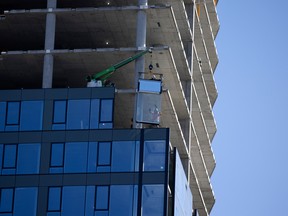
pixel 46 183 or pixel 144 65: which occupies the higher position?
pixel 144 65

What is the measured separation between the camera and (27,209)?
468 ft

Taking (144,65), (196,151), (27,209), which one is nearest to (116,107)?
(144,65)

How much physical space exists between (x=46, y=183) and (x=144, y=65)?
16.6 meters

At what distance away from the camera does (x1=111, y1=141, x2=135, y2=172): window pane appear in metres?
143

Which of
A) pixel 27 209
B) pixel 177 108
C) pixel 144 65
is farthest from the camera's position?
pixel 177 108

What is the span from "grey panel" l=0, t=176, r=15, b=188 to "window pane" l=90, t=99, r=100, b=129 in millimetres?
8823

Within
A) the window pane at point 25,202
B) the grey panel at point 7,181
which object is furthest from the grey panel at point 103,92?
the grey panel at point 7,181

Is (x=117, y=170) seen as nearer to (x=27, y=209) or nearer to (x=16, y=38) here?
(x=27, y=209)

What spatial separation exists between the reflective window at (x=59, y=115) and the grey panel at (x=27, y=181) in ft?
17.2

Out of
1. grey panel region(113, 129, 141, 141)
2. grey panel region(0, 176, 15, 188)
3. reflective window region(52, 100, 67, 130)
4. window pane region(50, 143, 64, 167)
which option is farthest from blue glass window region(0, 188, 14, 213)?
grey panel region(113, 129, 141, 141)

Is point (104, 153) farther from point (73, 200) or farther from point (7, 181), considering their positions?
point (7, 181)

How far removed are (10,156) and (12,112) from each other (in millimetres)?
4502

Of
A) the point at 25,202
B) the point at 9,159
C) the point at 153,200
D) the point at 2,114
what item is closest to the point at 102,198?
the point at 153,200

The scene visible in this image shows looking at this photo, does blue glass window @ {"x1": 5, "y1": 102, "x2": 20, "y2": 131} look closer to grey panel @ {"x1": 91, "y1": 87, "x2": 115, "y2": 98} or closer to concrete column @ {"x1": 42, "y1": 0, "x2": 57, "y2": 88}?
concrete column @ {"x1": 42, "y1": 0, "x2": 57, "y2": 88}
